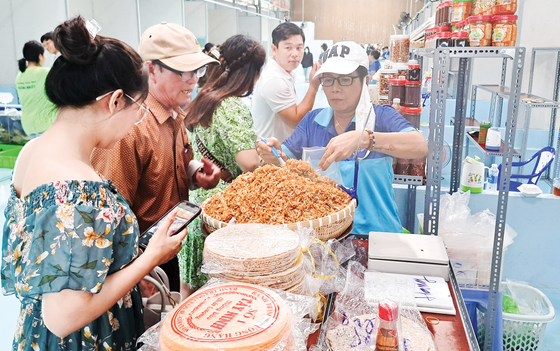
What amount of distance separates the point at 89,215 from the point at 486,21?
5.68ft

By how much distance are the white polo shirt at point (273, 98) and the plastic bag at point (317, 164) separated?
888 millimetres

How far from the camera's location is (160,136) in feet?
6.15

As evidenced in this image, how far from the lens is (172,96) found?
76.5 inches

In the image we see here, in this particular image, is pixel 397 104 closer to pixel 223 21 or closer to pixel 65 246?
pixel 65 246

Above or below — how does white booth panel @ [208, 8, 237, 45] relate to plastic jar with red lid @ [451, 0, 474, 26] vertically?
above

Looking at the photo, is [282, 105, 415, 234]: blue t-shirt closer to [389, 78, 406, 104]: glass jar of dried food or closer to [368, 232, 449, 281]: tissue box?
[389, 78, 406, 104]: glass jar of dried food

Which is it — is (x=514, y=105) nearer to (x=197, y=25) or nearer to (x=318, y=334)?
(x=318, y=334)

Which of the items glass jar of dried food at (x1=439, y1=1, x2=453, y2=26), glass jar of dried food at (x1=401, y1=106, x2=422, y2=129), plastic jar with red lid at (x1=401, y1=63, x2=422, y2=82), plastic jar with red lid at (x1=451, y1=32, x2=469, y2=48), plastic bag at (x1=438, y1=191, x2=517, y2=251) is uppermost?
glass jar of dried food at (x1=439, y1=1, x2=453, y2=26)

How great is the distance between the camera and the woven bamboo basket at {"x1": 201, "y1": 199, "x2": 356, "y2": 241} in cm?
146

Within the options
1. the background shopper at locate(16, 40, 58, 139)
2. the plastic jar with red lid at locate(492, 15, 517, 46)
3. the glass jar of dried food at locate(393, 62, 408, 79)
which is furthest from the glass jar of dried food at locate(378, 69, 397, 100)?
the background shopper at locate(16, 40, 58, 139)

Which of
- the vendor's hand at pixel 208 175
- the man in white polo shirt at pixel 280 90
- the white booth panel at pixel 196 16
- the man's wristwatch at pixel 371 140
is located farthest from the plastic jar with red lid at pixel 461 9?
the white booth panel at pixel 196 16

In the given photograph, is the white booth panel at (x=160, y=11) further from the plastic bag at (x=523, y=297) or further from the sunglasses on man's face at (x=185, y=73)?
the plastic bag at (x=523, y=297)

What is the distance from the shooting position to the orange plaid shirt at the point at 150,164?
1749 millimetres

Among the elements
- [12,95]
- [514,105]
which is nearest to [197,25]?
[12,95]
